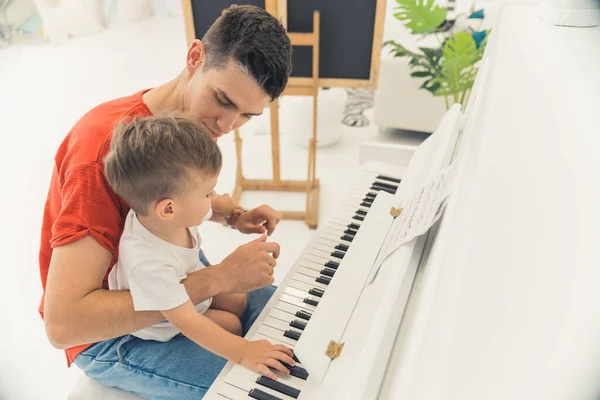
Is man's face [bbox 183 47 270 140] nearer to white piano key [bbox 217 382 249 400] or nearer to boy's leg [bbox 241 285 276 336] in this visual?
boy's leg [bbox 241 285 276 336]

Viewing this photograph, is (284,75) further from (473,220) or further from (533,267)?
(533,267)

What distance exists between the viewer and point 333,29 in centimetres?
225

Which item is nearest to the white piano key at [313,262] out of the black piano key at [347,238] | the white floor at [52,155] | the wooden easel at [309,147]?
the black piano key at [347,238]

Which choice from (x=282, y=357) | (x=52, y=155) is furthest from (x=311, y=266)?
(x=52, y=155)

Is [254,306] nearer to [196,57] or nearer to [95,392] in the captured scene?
[95,392]

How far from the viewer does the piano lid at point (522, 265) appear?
1.26 feet

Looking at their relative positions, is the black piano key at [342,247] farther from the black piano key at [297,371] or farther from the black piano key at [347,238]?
the black piano key at [297,371]

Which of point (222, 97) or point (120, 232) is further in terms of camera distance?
point (222, 97)

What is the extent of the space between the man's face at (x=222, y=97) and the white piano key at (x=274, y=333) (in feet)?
1.66

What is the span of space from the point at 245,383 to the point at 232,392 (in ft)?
0.10

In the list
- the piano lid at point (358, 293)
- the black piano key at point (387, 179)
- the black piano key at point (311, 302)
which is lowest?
the black piano key at point (311, 302)

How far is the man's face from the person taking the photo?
3.39ft

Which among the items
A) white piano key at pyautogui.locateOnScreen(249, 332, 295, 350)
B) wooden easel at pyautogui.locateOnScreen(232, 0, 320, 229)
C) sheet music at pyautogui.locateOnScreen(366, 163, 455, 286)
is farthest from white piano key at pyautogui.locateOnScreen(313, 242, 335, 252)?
wooden easel at pyautogui.locateOnScreen(232, 0, 320, 229)

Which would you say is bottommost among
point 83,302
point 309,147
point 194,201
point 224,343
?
point 309,147
